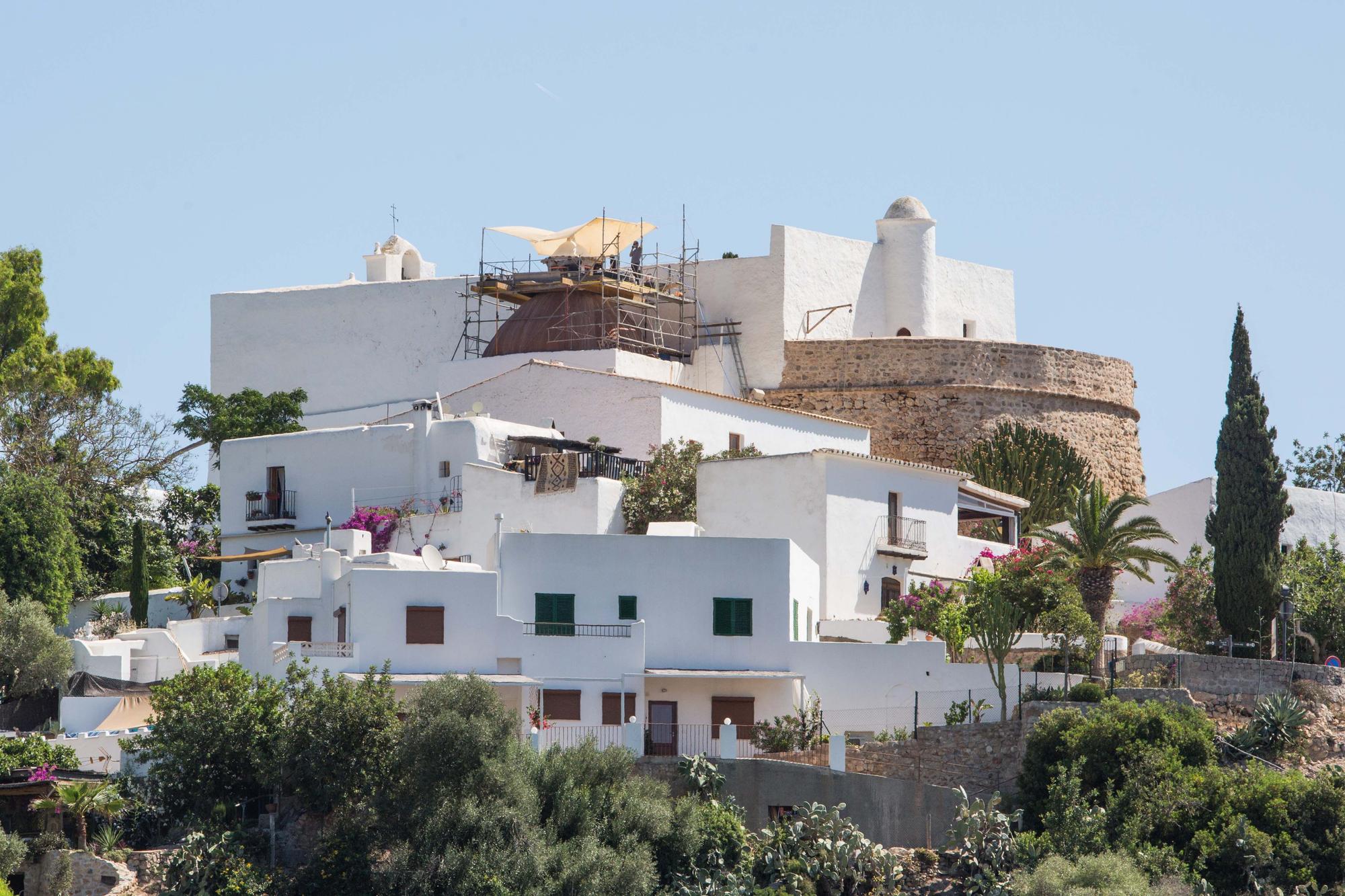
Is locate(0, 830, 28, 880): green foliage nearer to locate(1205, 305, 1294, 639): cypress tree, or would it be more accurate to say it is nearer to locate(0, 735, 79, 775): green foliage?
locate(0, 735, 79, 775): green foliage

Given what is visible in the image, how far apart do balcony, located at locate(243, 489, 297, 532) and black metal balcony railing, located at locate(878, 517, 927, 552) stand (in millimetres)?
12390

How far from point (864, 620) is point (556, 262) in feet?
51.3

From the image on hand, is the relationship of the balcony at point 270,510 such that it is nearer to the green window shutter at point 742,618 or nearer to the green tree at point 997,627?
the green window shutter at point 742,618

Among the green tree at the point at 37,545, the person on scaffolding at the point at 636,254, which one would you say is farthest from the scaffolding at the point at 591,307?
the green tree at the point at 37,545

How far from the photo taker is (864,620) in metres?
37.9

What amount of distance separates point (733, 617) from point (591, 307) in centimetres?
1608

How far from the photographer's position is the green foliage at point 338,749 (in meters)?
30.6

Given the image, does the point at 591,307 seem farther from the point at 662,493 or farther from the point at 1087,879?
the point at 1087,879

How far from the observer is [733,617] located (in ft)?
113

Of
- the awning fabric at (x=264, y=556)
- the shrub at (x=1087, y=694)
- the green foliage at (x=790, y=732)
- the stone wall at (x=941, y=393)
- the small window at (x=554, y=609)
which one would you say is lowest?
the green foliage at (x=790, y=732)


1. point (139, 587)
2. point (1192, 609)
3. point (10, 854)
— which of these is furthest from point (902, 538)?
point (10, 854)

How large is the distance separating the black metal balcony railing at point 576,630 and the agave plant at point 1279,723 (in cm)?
980

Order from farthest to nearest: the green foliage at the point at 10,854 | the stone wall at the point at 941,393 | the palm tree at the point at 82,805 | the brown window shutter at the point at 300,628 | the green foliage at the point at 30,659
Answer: the stone wall at the point at 941,393, the green foliage at the point at 30,659, the brown window shutter at the point at 300,628, the palm tree at the point at 82,805, the green foliage at the point at 10,854

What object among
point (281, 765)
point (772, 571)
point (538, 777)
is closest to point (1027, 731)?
point (772, 571)
